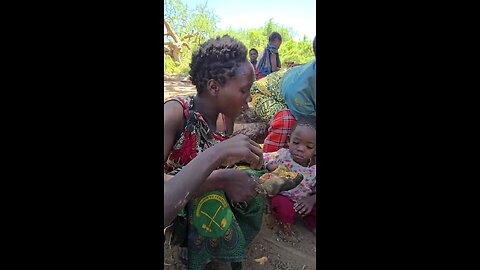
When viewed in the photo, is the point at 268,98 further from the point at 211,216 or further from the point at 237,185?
the point at 211,216

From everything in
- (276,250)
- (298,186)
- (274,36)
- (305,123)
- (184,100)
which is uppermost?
(274,36)

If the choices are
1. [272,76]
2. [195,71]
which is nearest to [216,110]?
[195,71]

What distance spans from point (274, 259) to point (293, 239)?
142 mm

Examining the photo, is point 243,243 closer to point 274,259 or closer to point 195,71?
point 274,259

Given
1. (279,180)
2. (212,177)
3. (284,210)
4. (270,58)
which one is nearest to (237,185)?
(212,177)

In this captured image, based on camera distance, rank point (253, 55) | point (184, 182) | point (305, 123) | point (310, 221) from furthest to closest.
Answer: point (310, 221)
point (305, 123)
point (253, 55)
point (184, 182)

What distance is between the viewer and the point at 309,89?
6.63ft

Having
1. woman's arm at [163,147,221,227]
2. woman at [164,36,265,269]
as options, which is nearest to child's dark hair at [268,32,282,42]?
woman at [164,36,265,269]

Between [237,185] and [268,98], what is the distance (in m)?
0.56

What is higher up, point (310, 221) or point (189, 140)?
point (189, 140)

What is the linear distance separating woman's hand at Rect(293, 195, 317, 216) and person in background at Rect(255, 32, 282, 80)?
644 millimetres

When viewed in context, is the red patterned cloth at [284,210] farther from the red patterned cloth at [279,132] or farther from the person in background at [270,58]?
the person in background at [270,58]

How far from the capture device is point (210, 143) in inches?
73.6
